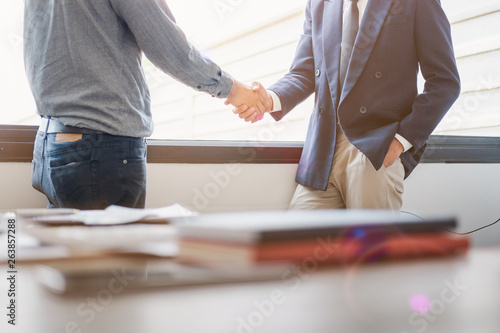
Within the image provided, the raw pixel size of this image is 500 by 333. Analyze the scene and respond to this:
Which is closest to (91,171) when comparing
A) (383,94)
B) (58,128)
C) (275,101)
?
(58,128)

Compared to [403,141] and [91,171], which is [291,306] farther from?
[403,141]

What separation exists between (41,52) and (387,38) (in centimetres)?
115

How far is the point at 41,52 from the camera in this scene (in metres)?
1.38

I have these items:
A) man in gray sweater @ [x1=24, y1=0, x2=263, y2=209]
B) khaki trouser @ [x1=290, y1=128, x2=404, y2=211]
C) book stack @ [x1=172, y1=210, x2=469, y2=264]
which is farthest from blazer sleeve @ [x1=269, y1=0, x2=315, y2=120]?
book stack @ [x1=172, y1=210, x2=469, y2=264]

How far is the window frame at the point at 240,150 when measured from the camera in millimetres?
1718

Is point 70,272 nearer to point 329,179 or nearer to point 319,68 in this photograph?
point 329,179

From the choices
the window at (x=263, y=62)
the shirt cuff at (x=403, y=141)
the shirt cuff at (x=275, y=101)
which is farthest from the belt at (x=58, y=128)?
the shirt cuff at (x=403, y=141)

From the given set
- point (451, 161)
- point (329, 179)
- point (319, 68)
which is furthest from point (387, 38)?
point (451, 161)

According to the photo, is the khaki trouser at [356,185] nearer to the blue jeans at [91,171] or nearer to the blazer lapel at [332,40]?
the blazer lapel at [332,40]

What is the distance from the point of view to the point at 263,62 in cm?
243

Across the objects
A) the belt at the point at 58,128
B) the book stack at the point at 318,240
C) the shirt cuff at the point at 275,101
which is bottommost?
the shirt cuff at the point at 275,101

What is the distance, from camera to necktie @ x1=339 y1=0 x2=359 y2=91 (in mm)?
1763

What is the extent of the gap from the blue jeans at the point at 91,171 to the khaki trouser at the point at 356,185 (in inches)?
29.7

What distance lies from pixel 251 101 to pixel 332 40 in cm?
41
